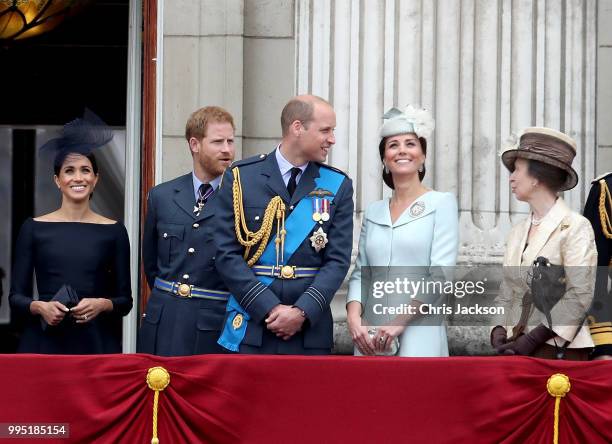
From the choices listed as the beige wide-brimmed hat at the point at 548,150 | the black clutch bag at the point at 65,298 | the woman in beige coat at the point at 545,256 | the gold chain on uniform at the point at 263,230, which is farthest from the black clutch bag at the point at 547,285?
the black clutch bag at the point at 65,298

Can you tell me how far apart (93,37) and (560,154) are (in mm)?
7023

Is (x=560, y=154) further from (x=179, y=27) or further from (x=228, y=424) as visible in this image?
(x=179, y=27)

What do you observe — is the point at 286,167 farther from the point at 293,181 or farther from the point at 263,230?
the point at 263,230

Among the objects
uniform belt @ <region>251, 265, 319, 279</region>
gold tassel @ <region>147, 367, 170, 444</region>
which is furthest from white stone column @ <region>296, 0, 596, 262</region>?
gold tassel @ <region>147, 367, 170, 444</region>

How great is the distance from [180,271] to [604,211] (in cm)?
202

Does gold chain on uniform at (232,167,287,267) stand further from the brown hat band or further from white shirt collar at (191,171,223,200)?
the brown hat band

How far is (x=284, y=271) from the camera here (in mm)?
6223

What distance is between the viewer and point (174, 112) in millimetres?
8164

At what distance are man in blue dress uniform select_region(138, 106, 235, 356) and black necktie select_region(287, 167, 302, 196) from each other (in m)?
0.40

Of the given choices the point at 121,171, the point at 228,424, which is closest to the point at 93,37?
the point at 121,171

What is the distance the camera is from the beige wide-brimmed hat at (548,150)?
6258 millimetres

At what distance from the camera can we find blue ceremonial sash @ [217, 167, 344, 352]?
20.4 feet

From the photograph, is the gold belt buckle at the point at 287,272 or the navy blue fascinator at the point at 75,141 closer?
the gold belt buckle at the point at 287,272

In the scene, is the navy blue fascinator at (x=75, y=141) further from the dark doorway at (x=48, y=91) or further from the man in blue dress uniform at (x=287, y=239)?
the dark doorway at (x=48, y=91)
